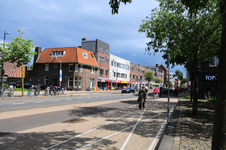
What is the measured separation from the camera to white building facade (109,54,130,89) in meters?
56.2

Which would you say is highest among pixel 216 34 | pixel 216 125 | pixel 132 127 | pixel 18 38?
pixel 18 38

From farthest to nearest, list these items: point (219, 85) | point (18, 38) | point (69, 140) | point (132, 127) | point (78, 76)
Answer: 1. point (78, 76)
2. point (18, 38)
3. point (132, 127)
4. point (69, 140)
5. point (219, 85)

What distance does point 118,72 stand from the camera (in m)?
60.0

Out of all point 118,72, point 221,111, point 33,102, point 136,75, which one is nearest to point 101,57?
point 118,72

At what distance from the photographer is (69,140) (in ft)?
17.1

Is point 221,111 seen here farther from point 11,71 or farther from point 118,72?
point 11,71

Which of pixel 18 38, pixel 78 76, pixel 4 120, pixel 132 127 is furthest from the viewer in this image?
pixel 78 76

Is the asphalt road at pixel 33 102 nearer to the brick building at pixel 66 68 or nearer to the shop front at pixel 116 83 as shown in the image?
the brick building at pixel 66 68

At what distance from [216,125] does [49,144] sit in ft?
13.1

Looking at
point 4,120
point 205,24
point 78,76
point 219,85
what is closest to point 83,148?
point 219,85

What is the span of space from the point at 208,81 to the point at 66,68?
28309mm

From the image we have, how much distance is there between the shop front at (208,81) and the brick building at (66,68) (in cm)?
2407

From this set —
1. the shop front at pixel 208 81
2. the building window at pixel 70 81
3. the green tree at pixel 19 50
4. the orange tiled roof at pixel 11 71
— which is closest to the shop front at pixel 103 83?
the building window at pixel 70 81

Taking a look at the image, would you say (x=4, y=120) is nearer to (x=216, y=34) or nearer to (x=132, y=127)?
(x=132, y=127)
